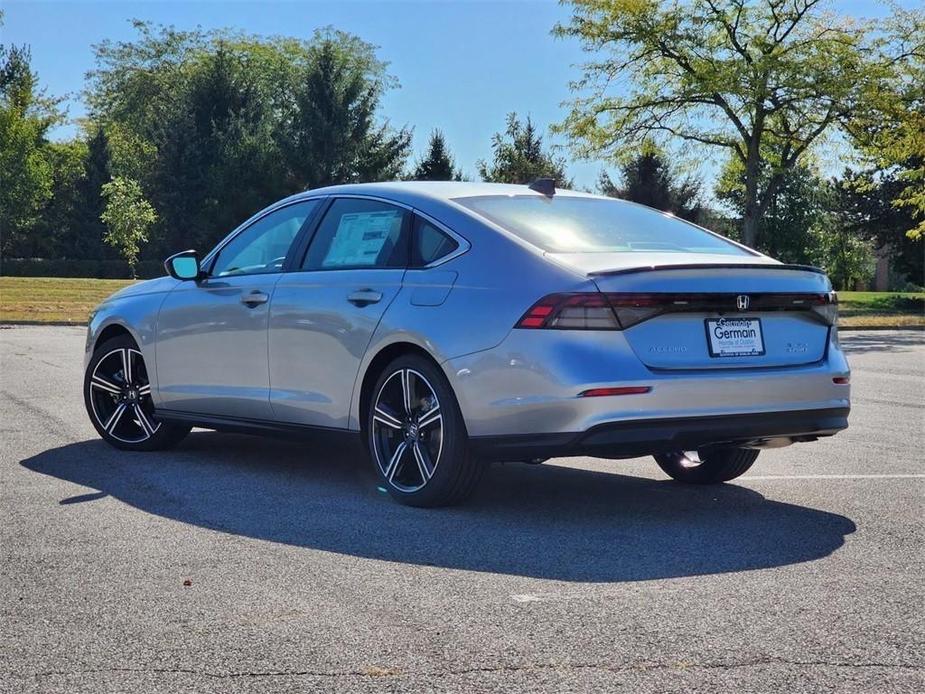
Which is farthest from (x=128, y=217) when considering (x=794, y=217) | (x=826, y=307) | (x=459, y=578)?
(x=459, y=578)

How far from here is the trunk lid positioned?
18.3 feet

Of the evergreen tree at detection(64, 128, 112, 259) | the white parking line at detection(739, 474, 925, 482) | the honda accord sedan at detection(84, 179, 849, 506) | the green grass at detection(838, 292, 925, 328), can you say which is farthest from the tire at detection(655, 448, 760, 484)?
the evergreen tree at detection(64, 128, 112, 259)

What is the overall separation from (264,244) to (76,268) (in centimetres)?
6042

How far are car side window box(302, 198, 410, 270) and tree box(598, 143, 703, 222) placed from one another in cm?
5335

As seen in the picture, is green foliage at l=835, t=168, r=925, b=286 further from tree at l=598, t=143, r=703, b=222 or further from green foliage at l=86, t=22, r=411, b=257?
green foliage at l=86, t=22, r=411, b=257

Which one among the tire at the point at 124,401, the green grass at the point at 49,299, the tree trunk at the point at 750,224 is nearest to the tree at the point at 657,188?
the tree trunk at the point at 750,224

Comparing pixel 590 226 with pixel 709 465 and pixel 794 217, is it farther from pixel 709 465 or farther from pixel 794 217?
pixel 794 217

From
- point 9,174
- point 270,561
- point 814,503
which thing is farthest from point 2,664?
point 9,174

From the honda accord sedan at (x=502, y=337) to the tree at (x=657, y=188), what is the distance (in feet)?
175

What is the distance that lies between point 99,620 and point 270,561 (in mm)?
973

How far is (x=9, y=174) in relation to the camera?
62.0m

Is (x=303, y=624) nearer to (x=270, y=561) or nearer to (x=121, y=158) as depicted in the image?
(x=270, y=561)

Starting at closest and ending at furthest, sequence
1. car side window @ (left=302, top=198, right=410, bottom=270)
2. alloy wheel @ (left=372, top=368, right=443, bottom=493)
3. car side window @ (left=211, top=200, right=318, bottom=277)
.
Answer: alloy wheel @ (left=372, top=368, right=443, bottom=493)
car side window @ (left=302, top=198, right=410, bottom=270)
car side window @ (left=211, top=200, right=318, bottom=277)

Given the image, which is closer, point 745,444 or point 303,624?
point 303,624
